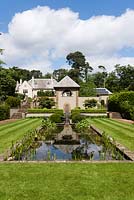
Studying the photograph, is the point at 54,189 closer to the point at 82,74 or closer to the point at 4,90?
the point at 4,90

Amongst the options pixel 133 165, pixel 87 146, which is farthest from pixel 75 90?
pixel 133 165

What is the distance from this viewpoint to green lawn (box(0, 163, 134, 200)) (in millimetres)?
6309

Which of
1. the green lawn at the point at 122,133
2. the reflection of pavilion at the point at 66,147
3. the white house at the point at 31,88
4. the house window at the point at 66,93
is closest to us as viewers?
the reflection of pavilion at the point at 66,147

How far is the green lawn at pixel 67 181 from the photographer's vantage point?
20.7 feet

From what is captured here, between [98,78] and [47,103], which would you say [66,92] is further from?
[98,78]

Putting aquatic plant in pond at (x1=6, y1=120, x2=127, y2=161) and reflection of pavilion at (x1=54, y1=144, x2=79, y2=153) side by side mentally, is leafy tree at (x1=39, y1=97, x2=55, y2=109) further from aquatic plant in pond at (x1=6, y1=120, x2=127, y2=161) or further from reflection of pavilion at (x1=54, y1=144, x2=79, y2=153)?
reflection of pavilion at (x1=54, y1=144, x2=79, y2=153)

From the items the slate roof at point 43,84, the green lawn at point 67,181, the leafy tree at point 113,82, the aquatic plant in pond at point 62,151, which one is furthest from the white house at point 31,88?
the green lawn at point 67,181

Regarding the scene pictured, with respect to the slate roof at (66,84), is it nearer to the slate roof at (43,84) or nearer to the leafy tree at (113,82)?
the slate roof at (43,84)

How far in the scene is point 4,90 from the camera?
199ft

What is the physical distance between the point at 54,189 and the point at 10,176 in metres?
1.63

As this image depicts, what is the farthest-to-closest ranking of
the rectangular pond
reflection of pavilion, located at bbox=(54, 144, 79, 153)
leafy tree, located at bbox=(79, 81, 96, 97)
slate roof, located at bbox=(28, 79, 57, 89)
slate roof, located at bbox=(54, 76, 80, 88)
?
1. slate roof, located at bbox=(28, 79, 57, 89)
2. leafy tree, located at bbox=(79, 81, 96, 97)
3. slate roof, located at bbox=(54, 76, 80, 88)
4. reflection of pavilion, located at bbox=(54, 144, 79, 153)
5. the rectangular pond

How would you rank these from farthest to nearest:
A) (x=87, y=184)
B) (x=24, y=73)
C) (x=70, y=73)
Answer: (x=24, y=73), (x=70, y=73), (x=87, y=184)

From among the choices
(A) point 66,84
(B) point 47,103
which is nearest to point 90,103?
(A) point 66,84

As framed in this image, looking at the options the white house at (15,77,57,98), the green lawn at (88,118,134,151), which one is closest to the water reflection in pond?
the green lawn at (88,118,134,151)
